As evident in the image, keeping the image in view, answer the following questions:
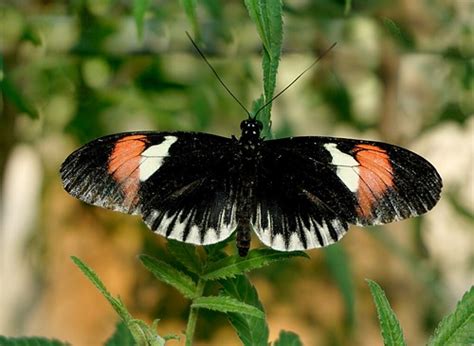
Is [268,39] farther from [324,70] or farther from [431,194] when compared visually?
[324,70]

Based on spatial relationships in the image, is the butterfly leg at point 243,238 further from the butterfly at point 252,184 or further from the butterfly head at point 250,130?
the butterfly head at point 250,130

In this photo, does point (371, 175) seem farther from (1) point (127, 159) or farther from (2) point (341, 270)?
(2) point (341, 270)

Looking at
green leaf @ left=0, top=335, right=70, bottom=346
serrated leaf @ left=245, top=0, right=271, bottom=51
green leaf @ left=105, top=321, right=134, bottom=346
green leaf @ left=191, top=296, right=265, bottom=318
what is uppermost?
serrated leaf @ left=245, top=0, right=271, bottom=51

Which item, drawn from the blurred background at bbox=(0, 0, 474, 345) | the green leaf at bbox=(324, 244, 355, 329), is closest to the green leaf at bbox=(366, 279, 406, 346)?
the blurred background at bbox=(0, 0, 474, 345)

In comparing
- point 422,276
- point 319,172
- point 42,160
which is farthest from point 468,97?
point 319,172

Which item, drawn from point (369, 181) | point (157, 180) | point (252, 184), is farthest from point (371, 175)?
point (157, 180)

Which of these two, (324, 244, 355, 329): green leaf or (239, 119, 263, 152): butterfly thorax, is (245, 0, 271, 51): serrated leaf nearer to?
(239, 119, 263, 152): butterfly thorax

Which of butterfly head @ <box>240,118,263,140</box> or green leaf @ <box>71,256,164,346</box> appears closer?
green leaf @ <box>71,256,164,346</box>
